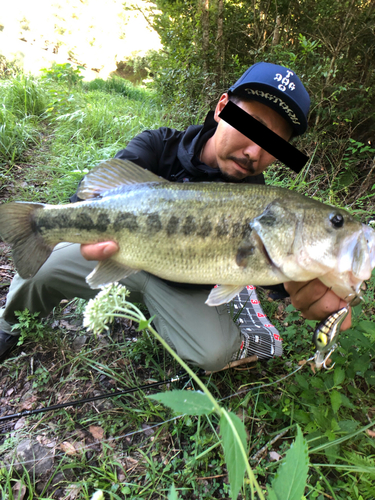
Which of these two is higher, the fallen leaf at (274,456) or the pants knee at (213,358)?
the pants knee at (213,358)

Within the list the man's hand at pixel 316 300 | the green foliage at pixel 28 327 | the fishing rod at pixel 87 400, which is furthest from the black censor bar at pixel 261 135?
the green foliage at pixel 28 327

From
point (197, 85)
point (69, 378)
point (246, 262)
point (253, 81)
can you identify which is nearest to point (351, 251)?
point (246, 262)

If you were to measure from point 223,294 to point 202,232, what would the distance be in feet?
1.25

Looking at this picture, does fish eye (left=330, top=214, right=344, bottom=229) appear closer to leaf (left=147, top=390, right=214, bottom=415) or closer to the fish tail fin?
leaf (left=147, top=390, right=214, bottom=415)

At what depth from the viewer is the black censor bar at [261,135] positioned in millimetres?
2039

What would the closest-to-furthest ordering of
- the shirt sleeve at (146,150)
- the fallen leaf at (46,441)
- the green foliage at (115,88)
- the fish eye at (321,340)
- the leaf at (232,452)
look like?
the leaf at (232,452), the fish eye at (321,340), the fallen leaf at (46,441), the shirt sleeve at (146,150), the green foliage at (115,88)

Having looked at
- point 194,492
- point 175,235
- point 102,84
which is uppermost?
point 102,84

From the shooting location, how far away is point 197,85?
18.9 ft

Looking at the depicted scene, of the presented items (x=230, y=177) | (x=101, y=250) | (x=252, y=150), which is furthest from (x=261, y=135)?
(x=101, y=250)

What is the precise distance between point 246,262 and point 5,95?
5707 mm

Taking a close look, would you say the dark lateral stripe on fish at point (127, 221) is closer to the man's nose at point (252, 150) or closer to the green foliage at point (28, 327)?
the man's nose at point (252, 150)

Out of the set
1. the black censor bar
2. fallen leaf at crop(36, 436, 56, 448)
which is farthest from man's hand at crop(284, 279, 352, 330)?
fallen leaf at crop(36, 436, 56, 448)

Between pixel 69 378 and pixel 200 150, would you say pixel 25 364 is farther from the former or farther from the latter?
pixel 200 150

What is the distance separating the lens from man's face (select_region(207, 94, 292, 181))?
2076 mm
